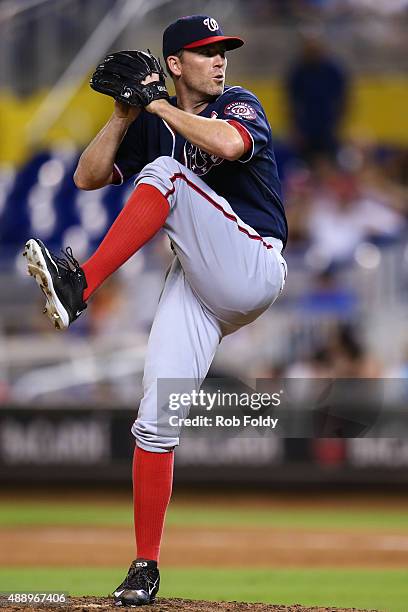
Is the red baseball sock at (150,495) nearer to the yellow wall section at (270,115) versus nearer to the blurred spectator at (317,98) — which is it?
the blurred spectator at (317,98)

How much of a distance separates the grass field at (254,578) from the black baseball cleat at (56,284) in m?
1.75

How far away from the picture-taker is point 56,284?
3.54 meters

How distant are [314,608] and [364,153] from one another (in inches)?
281

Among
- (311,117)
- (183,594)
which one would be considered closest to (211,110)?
(183,594)

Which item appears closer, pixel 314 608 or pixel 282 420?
pixel 314 608

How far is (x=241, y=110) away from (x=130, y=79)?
0.37 metres

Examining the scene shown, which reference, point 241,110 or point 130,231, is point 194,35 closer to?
point 241,110

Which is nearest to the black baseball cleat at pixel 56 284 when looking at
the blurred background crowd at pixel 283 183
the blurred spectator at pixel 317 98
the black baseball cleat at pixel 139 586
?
the black baseball cleat at pixel 139 586

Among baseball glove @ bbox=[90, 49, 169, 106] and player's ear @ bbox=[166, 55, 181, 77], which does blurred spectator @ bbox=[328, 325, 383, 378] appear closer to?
player's ear @ bbox=[166, 55, 181, 77]

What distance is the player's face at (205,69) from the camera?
12.4 ft

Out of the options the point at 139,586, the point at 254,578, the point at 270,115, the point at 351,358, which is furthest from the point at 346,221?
the point at 139,586

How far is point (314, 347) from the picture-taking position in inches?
333

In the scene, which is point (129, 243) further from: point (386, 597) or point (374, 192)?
point (374, 192)

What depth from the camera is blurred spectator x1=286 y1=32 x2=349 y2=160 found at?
1065cm
